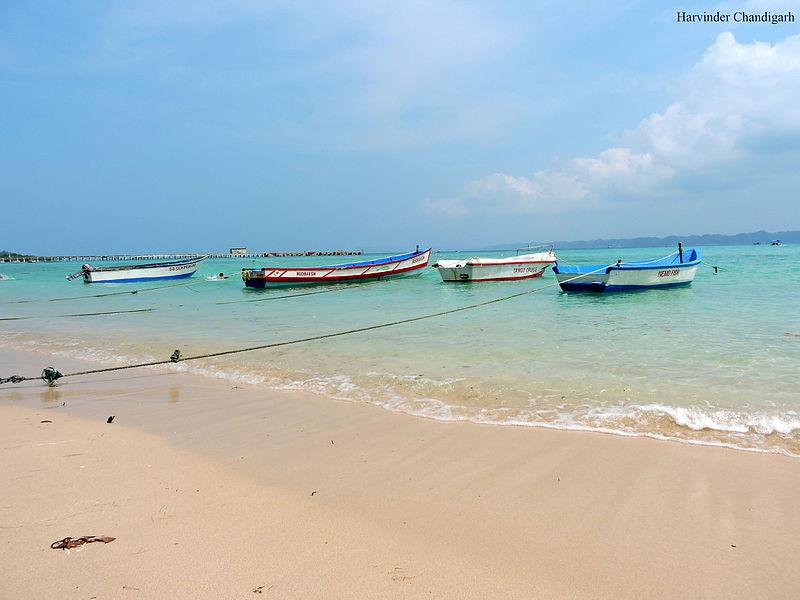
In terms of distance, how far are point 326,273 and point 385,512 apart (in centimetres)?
2416

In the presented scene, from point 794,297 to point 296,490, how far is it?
694 inches

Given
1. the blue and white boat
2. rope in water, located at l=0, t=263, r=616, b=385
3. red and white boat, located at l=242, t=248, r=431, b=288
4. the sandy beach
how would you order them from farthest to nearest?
red and white boat, located at l=242, t=248, r=431, b=288 → the blue and white boat → rope in water, located at l=0, t=263, r=616, b=385 → the sandy beach

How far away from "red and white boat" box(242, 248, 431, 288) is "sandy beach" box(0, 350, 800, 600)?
21129 mm

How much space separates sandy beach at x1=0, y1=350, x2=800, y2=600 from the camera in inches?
85.3

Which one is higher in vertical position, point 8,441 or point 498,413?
point 8,441

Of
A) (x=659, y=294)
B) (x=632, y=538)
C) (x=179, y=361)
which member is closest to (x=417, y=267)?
(x=659, y=294)

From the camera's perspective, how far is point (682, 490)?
3.10m

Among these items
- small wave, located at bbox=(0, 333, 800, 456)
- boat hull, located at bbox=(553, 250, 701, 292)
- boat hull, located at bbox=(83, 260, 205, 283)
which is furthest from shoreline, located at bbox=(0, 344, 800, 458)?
boat hull, located at bbox=(83, 260, 205, 283)

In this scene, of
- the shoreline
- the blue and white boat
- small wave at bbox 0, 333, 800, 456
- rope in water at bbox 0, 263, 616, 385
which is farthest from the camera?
the blue and white boat

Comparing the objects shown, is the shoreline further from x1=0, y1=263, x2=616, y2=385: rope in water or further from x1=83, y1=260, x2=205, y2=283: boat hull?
x1=83, y1=260, x2=205, y2=283: boat hull

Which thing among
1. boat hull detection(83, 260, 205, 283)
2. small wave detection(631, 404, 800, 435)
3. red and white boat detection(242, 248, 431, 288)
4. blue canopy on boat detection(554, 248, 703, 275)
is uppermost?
boat hull detection(83, 260, 205, 283)

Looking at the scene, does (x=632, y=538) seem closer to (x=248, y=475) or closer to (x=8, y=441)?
(x=248, y=475)

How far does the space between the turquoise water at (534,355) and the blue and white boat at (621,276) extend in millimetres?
1414

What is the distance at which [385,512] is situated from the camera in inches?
112
